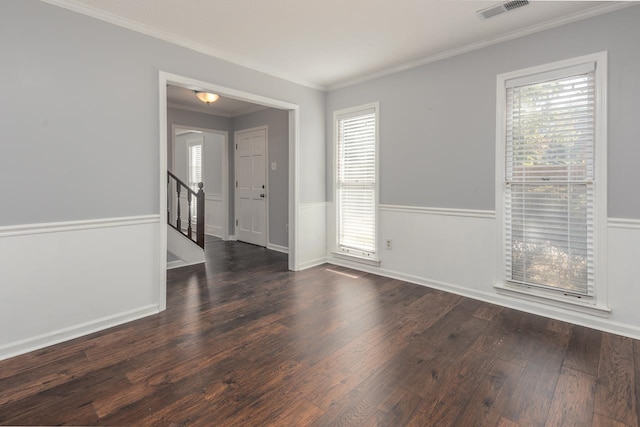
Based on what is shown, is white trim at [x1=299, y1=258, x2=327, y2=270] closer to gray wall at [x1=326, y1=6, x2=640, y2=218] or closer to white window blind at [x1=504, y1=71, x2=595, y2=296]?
gray wall at [x1=326, y1=6, x2=640, y2=218]

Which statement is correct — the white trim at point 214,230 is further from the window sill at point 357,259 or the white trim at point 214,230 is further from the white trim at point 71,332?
the white trim at point 71,332

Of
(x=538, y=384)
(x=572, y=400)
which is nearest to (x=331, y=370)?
(x=538, y=384)

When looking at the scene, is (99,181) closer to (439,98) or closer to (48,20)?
(48,20)

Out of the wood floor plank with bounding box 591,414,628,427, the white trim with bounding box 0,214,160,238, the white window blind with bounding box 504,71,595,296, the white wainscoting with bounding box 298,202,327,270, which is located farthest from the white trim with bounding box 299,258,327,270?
the wood floor plank with bounding box 591,414,628,427

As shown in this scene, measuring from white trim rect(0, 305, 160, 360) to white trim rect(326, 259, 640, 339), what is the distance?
272 centimetres

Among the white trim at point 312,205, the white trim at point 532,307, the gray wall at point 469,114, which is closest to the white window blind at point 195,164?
the white trim at point 312,205

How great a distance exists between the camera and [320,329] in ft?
8.82

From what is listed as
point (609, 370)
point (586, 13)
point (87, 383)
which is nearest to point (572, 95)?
point (586, 13)

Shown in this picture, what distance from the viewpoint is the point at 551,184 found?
114 inches

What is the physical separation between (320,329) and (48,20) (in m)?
3.13

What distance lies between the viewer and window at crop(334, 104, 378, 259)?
4273 millimetres

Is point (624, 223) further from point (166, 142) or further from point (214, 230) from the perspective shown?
point (214, 230)

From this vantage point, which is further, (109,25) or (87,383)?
(109,25)

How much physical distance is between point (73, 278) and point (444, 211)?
3497mm
